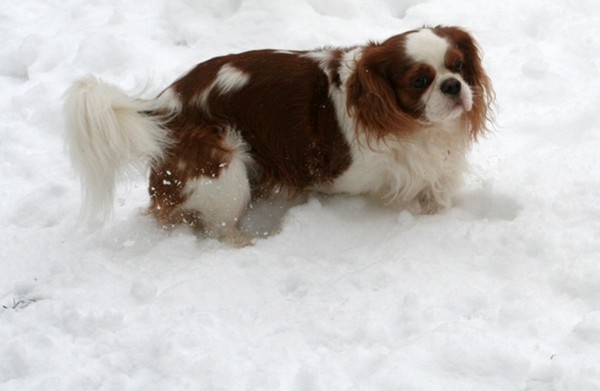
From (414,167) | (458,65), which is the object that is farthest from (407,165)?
(458,65)

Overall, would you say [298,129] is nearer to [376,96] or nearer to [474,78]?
[376,96]

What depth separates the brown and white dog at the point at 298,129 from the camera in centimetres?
374

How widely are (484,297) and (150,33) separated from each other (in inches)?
147

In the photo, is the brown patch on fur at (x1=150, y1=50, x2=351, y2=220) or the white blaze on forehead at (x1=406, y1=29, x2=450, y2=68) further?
the brown patch on fur at (x1=150, y1=50, x2=351, y2=220)

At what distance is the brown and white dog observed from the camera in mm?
3744

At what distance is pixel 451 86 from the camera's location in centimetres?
367

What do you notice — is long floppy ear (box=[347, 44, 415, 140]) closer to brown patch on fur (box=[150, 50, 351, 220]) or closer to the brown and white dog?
the brown and white dog

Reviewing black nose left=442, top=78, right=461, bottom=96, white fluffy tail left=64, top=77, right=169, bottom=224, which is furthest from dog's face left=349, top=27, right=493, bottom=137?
white fluffy tail left=64, top=77, right=169, bottom=224

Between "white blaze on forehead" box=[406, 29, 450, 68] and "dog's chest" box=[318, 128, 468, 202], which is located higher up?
"white blaze on forehead" box=[406, 29, 450, 68]

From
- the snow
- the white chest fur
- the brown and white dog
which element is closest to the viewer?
the snow

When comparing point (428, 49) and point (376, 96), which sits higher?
point (428, 49)

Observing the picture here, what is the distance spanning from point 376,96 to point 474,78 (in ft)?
1.99

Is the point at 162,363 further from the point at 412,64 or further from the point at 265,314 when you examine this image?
the point at 412,64

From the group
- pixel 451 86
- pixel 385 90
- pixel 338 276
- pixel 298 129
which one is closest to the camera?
Answer: pixel 338 276
